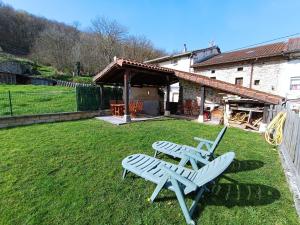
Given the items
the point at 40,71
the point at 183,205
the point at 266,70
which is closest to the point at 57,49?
the point at 40,71

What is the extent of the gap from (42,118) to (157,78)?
7286mm

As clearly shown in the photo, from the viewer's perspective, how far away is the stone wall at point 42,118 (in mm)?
7241

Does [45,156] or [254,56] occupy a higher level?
[254,56]

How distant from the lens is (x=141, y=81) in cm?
1258

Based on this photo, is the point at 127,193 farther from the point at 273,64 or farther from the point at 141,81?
the point at 273,64

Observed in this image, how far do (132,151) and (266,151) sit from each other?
12.7 ft

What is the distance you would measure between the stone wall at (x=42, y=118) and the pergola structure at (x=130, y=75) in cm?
211

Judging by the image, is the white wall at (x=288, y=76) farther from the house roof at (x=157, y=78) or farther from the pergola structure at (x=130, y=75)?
the pergola structure at (x=130, y=75)

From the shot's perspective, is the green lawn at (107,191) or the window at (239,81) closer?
the green lawn at (107,191)

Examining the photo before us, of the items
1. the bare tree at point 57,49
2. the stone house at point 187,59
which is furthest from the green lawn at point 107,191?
the bare tree at point 57,49

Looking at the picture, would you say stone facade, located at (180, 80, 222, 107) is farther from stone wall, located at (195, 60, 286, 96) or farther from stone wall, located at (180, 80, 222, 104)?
stone wall, located at (195, 60, 286, 96)

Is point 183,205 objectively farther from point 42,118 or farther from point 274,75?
point 274,75

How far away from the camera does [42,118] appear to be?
8188mm

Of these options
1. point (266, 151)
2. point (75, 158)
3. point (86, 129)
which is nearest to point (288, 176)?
point (266, 151)
